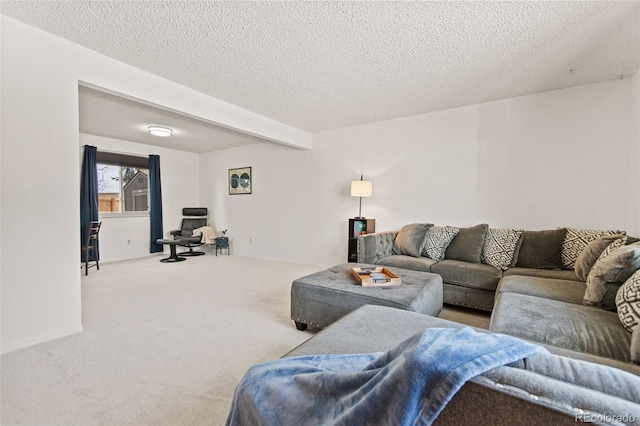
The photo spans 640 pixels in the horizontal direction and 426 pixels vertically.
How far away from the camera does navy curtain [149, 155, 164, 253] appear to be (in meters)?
6.09

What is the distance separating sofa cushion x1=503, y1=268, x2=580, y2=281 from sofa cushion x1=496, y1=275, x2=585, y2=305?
0.16 metres

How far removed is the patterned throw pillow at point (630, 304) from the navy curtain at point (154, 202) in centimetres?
687

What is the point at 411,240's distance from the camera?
359 cm

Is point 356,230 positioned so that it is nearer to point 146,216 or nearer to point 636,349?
point 636,349

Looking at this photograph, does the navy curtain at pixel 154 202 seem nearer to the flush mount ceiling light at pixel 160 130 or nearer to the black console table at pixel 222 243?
the black console table at pixel 222 243

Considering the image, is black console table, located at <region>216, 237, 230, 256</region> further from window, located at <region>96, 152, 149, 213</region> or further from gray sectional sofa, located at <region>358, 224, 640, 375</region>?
gray sectional sofa, located at <region>358, 224, 640, 375</region>

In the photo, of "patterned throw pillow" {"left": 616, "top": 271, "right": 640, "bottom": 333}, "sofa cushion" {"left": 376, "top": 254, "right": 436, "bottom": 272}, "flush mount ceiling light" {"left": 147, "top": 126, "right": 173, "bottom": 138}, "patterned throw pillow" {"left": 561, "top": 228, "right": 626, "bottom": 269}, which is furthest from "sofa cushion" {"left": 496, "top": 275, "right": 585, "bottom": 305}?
"flush mount ceiling light" {"left": 147, "top": 126, "right": 173, "bottom": 138}

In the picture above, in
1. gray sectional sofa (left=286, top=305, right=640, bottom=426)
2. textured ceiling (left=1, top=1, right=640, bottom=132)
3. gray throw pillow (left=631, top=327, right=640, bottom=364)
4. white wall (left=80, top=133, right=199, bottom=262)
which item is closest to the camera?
gray sectional sofa (left=286, top=305, right=640, bottom=426)

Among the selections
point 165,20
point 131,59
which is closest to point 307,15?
point 165,20

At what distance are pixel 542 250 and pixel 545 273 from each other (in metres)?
0.36

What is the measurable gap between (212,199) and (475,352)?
7065 mm

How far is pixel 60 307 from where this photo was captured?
93.4 inches

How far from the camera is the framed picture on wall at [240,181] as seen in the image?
6270 mm

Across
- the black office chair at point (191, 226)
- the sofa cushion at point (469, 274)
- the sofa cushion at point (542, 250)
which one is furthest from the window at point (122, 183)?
the sofa cushion at point (542, 250)
